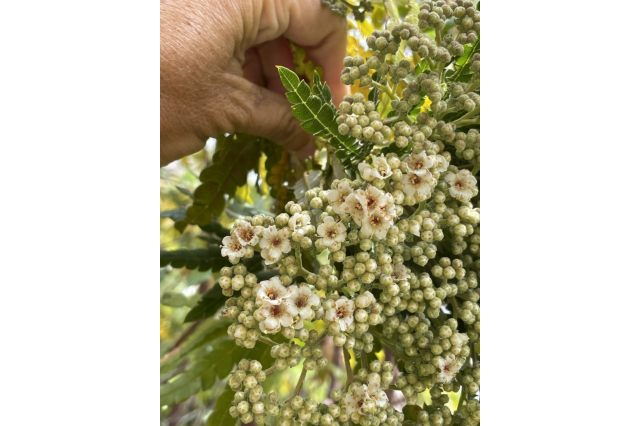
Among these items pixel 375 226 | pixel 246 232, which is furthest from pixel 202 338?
pixel 375 226

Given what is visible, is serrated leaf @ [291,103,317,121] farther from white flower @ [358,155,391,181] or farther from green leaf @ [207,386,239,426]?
green leaf @ [207,386,239,426]

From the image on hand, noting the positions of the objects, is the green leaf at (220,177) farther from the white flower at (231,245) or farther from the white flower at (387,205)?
the white flower at (387,205)

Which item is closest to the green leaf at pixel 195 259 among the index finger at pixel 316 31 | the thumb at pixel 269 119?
the thumb at pixel 269 119

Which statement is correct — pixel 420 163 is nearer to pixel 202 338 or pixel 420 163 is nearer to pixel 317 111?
pixel 317 111

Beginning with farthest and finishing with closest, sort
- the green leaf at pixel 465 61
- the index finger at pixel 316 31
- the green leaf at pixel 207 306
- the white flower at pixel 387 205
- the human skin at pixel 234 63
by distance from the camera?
1. the green leaf at pixel 207 306
2. the index finger at pixel 316 31
3. the human skin at pixel 234 63
4. the green leaf at pixel 465 61
5. the white flower at pixel 387 205
